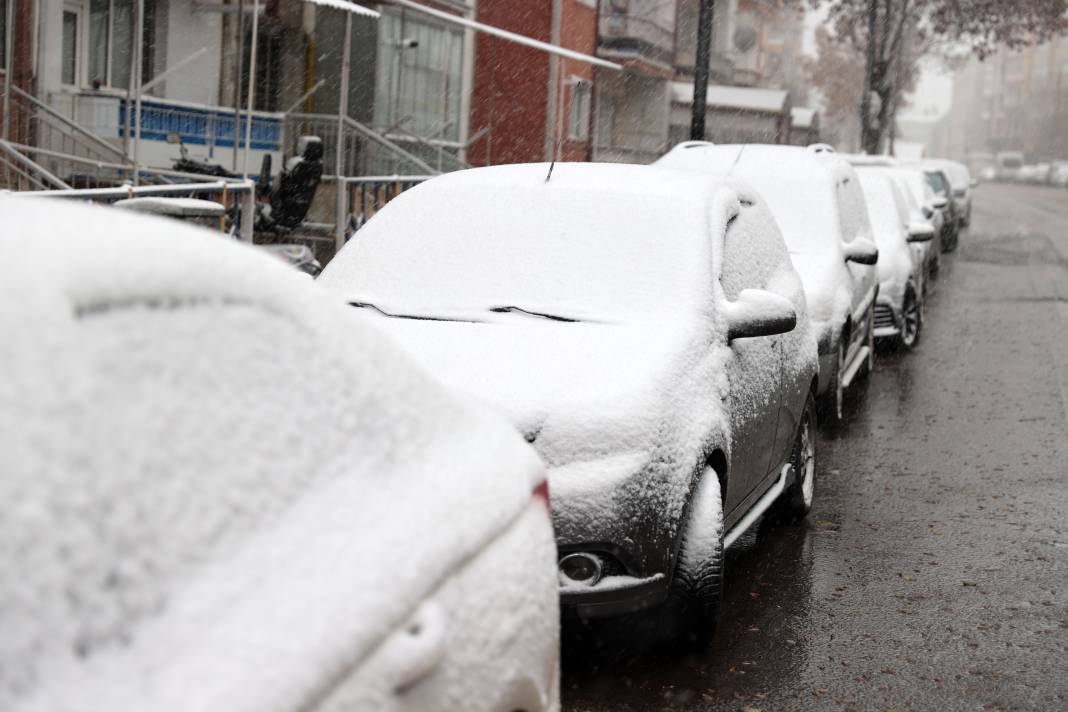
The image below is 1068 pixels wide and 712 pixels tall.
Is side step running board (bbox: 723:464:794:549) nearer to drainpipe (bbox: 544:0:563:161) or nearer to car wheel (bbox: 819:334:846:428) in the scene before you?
car wheel (bbox: 819:334:846:428)

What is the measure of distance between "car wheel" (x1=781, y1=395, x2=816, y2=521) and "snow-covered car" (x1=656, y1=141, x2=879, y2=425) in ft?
5.20

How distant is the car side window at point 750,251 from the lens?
6.00 meters

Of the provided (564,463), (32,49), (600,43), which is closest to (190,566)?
(564,463)

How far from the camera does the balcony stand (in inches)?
1439

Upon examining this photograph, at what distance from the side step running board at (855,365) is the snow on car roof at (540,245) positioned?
4136 mm

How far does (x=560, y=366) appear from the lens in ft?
16.6

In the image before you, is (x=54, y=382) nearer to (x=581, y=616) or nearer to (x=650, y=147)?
(x=581, y=616)

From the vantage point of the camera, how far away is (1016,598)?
5906 mm

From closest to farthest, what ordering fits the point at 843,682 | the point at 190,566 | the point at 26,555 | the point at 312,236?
the point at 26,555, the point at 190,566, the point at 843,682, the point at 312,236

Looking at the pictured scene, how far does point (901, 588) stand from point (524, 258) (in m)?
2.03

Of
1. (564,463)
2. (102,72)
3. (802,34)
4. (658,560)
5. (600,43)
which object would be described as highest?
(802,34)

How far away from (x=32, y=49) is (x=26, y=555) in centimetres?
1800

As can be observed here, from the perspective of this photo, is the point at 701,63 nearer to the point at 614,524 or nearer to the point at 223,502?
the point at 614,524

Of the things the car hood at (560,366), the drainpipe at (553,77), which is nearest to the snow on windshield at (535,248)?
the car hood at (560,366)
